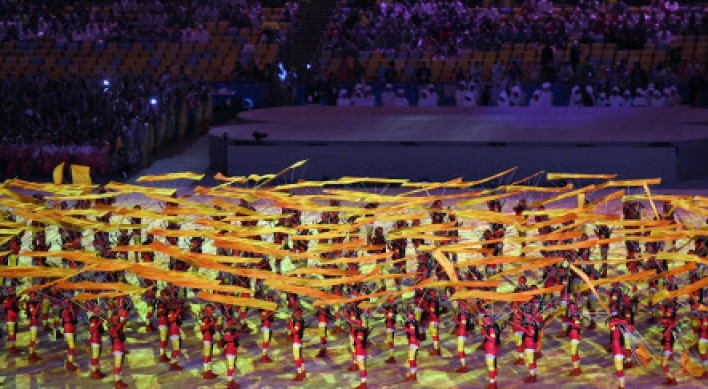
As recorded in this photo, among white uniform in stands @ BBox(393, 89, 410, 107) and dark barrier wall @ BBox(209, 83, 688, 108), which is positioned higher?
dark barrier wall @ BBox(209, 83, 688, 108)

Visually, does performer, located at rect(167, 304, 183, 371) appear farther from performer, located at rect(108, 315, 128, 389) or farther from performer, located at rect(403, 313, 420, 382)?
performer, located at rect(403, 313, 420, 382)

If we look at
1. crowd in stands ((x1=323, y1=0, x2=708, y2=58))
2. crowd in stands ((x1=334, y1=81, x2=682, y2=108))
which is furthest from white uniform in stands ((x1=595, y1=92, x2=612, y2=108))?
crowd in stands ((x1=323, y1=0, x2=708, y2=58))

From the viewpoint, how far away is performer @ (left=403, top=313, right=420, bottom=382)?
15023 millimetres

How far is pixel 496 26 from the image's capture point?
34.2 metres

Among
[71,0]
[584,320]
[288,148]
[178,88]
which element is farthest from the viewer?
[71,0]

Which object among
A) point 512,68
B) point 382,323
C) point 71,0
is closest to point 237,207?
point 382,323

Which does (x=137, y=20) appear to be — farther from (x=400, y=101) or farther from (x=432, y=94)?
(x=432, y=94)

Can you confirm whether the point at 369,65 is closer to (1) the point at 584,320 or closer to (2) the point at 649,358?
(1) the point at 584,320

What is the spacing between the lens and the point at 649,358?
1505cm

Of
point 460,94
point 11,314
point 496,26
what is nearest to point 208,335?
point 11,314

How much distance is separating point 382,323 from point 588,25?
732 inches

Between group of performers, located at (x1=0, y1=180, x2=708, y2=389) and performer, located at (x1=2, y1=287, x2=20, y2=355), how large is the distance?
0.01 meters

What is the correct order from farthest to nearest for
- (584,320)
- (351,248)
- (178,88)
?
(178,88) → (584,320) → (351,248)

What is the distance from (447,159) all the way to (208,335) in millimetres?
10494
